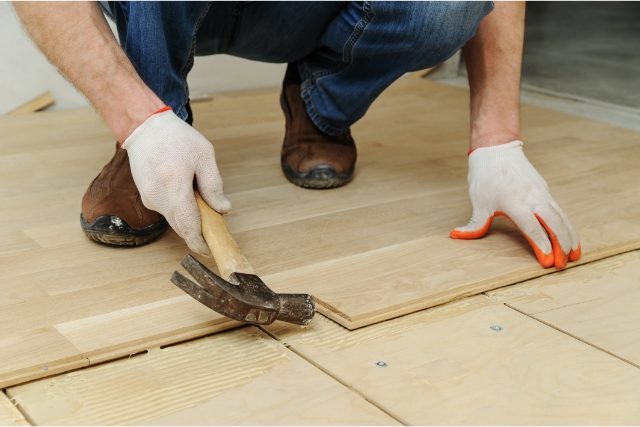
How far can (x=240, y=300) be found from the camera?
1266 millimetres

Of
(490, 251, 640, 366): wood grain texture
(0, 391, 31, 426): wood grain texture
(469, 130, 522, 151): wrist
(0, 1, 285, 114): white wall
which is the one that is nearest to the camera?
(0, 391, 31, 426): wood grain texture

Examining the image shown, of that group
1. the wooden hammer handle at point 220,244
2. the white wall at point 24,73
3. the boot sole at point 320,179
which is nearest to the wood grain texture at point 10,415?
the wooden hammer handle at point 220,244

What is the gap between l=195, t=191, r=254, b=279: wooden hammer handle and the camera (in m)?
1.36

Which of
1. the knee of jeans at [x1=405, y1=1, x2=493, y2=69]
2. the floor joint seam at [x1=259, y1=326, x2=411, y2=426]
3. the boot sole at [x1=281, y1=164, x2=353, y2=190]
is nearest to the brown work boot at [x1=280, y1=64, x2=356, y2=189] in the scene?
the boot sole at [x1=281, y1=164, x2=353, y2=190]

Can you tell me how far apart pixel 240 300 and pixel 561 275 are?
66cm

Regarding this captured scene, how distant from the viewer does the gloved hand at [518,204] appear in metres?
1.62

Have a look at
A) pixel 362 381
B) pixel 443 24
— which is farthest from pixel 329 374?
pixel 443 24

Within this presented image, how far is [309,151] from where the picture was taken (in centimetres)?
211

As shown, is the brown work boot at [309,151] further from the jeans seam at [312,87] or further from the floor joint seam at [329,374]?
the floor joint seam at [329,374]

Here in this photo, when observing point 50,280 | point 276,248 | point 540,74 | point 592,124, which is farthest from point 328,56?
point 540,74

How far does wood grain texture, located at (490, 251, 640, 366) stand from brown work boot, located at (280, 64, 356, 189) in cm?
66

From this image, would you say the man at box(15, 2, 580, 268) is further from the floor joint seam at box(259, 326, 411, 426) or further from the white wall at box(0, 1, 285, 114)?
the white wall at box(0, 1, 285, 114)

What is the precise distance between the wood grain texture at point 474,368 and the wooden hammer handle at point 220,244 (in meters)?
0.12

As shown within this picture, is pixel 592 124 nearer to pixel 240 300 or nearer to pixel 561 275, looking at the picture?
pixel 561 275
